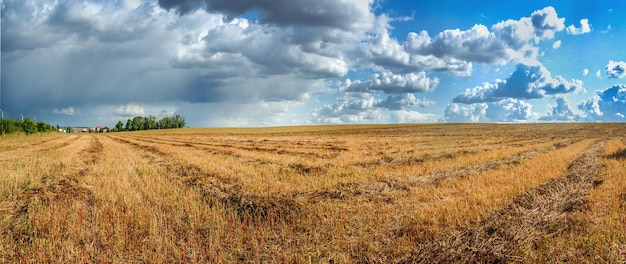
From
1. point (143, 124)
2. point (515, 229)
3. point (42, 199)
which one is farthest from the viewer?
point (143, 124)

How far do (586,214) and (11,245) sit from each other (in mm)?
10992

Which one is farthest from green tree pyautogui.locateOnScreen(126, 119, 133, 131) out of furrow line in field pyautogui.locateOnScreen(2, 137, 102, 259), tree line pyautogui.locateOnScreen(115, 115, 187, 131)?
furrow line in field pyautogui.locateOnScreen(2, 137, 102, 259)

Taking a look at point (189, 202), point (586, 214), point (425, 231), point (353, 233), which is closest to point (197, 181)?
point (189, 202)

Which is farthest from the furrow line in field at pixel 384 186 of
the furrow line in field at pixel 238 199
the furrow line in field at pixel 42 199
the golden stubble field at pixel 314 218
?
the furrow line in field at pixel 42 199

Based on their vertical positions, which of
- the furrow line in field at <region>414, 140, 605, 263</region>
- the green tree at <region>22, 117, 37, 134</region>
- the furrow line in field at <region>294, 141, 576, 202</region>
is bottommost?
the furrow line in field at <region>414, 140, 605, 263</region>

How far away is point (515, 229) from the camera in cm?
663

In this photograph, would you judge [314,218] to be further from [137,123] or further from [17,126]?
[137,123]

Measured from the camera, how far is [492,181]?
11.6 meters

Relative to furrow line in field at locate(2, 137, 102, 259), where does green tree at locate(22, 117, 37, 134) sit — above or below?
above

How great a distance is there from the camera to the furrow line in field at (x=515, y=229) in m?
5.56

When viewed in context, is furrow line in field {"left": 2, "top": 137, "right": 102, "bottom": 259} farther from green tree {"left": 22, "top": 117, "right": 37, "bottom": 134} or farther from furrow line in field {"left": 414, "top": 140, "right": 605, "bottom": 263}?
green tree {"left": 22, "top": 117, "right": 37, "bottom": 134}

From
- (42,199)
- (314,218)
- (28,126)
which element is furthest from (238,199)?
(28,126)

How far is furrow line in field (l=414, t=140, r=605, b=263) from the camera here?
5.56 metres

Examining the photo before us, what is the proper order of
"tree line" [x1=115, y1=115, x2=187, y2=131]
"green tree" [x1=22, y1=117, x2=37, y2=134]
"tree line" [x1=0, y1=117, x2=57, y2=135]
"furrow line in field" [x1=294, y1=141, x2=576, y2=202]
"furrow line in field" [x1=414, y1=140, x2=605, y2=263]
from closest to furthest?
"furrow line in field" [x1=414, y1=140, x2=605, y2=263] → "furrow line in field" [x1=294, y1=141, x2=576, y2=202] → "tree line" [x1=0, y1=117, x2=57, y2=135] → "green tree" [x1=22, y1=117, x2=37, y2=134] → "tree line" [x1=115, y1=115, x2=187, y2=131]
